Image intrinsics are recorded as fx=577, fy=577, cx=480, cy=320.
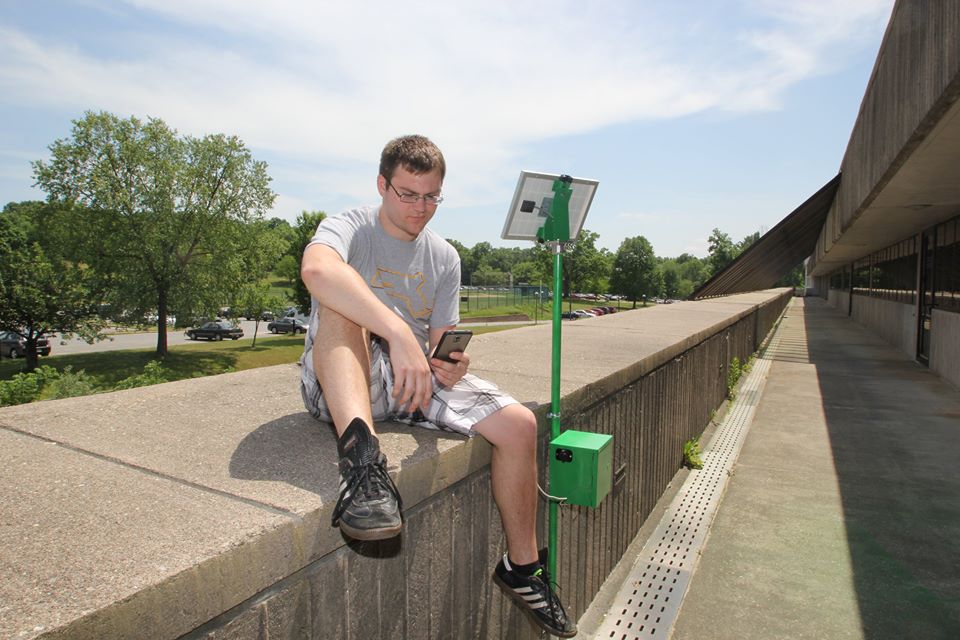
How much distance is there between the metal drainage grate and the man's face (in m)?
2.27

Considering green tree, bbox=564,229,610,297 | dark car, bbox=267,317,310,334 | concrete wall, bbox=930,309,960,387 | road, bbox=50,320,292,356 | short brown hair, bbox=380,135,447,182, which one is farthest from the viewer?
green tree, bbox=564,229,610,297

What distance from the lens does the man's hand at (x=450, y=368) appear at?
2.11 metres

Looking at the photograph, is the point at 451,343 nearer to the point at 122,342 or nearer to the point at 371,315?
the point at 371,315

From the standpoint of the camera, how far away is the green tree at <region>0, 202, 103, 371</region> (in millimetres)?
27234

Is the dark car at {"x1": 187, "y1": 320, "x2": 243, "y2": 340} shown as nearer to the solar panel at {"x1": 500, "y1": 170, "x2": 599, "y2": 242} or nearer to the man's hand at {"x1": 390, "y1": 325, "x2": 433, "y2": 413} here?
the solar panel at {"x1": 500, "y1": 170, "x2": 599, "y2": 242}

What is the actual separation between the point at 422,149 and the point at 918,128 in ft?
19.7

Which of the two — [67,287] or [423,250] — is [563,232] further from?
[67,287]

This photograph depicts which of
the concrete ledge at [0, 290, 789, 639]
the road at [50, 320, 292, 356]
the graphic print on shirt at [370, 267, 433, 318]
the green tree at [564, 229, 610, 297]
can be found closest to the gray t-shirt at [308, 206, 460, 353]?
the graphic print on shirt at [370, 267, 433, 318]

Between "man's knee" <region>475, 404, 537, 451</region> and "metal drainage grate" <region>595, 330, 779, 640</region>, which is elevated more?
"man's knee" <region>475, 404, 537, 451</region>

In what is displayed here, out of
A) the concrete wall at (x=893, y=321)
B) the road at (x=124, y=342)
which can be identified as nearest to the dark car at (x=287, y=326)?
the road at (x=124, y=342)

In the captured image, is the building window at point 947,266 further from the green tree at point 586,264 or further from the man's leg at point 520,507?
the green tree at point 586,264

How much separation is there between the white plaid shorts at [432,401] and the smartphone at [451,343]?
12 cm

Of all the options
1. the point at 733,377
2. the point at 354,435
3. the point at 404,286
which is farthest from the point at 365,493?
the point at 733,377

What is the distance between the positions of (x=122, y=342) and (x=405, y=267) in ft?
153
